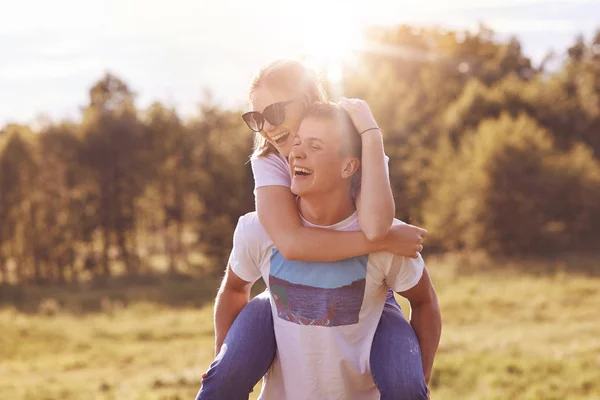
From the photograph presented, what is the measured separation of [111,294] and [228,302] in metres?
26.5

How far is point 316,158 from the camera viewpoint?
2.80m

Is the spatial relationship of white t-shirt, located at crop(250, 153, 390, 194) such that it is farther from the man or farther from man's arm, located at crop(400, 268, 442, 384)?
man's arm, located at crop(400, 268, 442, 384)

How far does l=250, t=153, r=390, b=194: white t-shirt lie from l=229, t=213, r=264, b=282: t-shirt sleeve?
0.51ft

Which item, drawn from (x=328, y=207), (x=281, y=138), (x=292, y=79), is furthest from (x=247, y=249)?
(x=292, y=79)

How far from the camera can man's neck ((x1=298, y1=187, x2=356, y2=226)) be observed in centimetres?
290

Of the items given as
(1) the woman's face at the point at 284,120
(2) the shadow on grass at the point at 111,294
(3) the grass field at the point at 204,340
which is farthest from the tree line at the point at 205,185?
(1) the woman's face at the point at 284,120

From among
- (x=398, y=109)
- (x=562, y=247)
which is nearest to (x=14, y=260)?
(x=398, y=109)

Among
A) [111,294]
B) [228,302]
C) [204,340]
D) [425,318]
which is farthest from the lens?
[111,294]

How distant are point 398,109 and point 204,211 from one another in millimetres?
12411

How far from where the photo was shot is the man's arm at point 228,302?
3.11 m

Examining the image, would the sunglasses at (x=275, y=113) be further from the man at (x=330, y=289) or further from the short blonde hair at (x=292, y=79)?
the man at (x=330, y=289)

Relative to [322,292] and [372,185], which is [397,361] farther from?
[372,185]

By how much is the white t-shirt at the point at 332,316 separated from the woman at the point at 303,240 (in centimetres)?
→ 7

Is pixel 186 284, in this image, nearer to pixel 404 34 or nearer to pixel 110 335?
pixel 110 335
